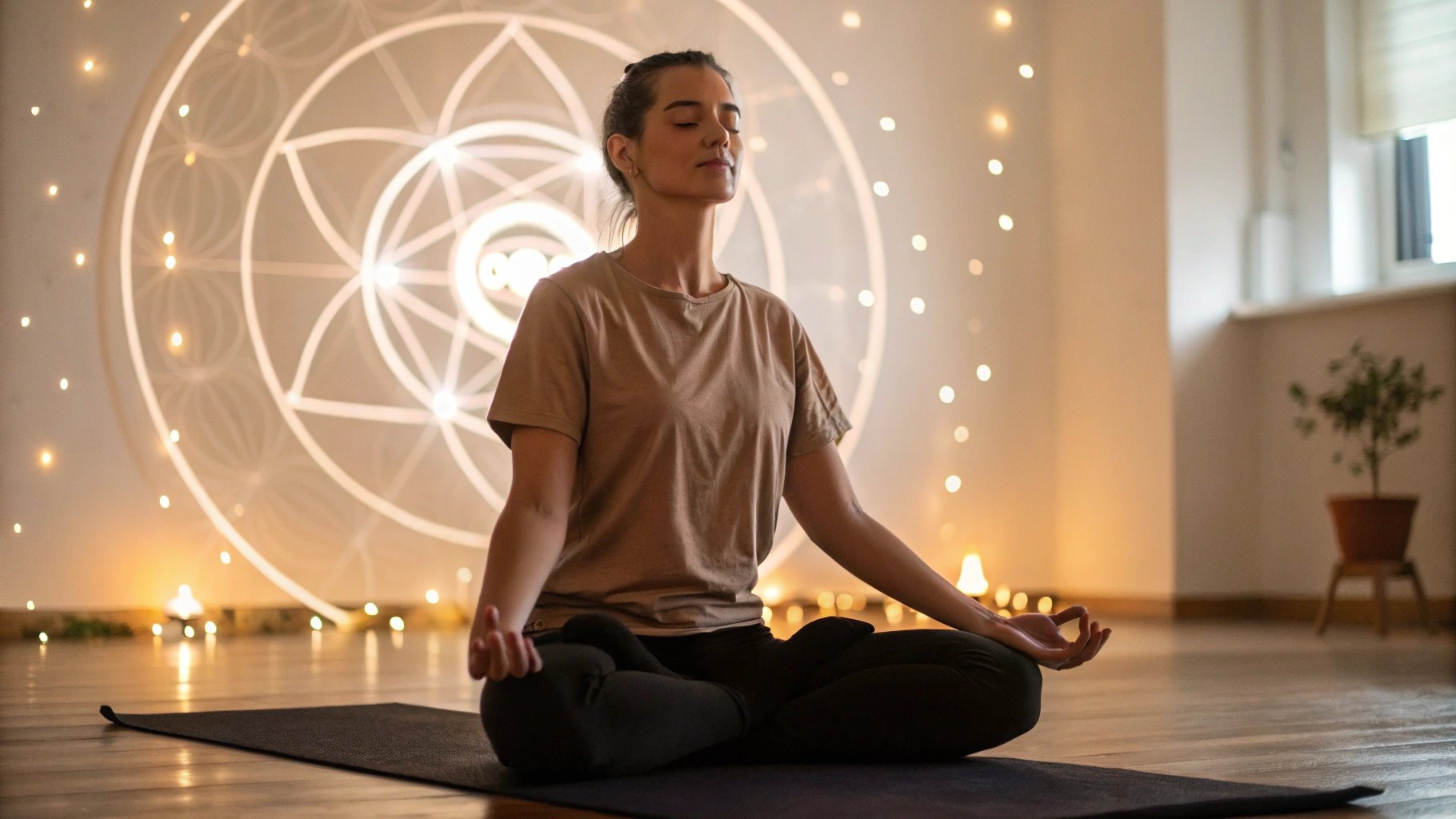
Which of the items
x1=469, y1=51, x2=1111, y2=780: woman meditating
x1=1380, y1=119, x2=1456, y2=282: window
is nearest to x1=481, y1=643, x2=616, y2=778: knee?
x1=469, y1=51, x2=1111, y2=780: woman meditating

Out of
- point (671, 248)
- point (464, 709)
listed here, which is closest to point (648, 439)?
point (671, 248)

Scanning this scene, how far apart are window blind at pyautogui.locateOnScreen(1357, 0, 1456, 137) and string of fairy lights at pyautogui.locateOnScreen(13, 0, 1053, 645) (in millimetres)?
1166

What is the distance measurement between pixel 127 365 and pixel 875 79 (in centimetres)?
267

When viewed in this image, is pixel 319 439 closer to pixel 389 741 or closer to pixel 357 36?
pixel 357 36

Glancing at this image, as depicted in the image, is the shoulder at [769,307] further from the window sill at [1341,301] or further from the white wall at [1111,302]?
the white wall at [1111,302]

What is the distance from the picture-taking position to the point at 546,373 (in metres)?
1.67

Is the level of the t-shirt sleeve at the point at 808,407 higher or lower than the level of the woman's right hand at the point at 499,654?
higher

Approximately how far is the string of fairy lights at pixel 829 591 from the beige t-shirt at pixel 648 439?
2002 mm

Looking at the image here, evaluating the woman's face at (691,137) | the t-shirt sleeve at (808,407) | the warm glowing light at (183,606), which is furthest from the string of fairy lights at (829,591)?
the woman's face at (691,137)

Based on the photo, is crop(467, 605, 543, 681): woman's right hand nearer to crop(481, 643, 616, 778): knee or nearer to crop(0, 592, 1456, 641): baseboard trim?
crop(481, 643, 616, 778): knee

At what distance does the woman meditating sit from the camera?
5.17 feet

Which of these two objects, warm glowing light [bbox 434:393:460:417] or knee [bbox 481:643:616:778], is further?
warm glowing light [bbox 434:393:460:417]

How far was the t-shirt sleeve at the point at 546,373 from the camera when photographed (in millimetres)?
1652

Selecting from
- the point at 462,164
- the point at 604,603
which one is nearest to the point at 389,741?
the point at 604,603
